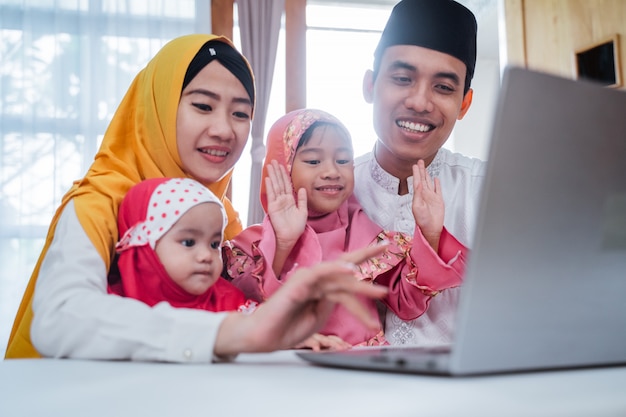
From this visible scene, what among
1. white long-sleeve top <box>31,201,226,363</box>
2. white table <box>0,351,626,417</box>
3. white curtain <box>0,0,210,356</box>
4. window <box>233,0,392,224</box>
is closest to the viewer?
white table <box>0,351,626,417</box>

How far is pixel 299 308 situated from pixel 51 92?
3.83 meters

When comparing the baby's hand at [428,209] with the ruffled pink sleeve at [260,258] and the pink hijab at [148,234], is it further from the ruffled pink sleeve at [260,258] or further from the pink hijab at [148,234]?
the pink hijab at [148,234]

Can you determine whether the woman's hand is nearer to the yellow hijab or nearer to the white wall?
the yellow hijab

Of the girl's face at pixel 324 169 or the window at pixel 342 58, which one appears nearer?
the girl's face at pixel 324 169

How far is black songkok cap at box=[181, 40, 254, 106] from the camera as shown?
56.7 inches

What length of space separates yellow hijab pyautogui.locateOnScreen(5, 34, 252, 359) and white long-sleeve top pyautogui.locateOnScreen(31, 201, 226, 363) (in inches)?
7.9

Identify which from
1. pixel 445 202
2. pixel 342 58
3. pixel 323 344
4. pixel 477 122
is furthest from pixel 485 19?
pixel 323 344

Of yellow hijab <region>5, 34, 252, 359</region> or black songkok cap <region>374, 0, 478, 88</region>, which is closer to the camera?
yellow hijab <region>5, 34, 252, 359</region>

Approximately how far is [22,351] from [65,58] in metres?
3.28

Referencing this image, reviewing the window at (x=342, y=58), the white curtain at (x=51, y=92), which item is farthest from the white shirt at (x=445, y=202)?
the white curtain at (x=51, y=92)

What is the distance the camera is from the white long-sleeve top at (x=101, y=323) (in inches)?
30.3

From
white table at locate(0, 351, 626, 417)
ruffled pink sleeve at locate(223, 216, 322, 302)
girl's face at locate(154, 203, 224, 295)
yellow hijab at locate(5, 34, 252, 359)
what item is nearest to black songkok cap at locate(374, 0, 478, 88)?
yellow hijab at locate(5, 34, 252, 359)

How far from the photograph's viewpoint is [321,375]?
0.62m

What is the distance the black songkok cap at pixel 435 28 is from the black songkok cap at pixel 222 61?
47 centimetres
